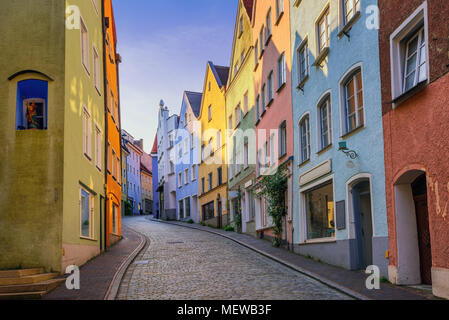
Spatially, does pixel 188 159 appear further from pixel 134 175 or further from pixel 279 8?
pixel 134 175

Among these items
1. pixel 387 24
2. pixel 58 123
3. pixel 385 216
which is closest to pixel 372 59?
pixel 387 24

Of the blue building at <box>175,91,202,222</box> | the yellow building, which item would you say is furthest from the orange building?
the blue building at <box>175,91,202,222</box>

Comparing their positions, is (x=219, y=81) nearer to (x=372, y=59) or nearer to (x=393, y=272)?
(x=372, y=59)

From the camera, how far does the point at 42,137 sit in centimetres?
1392

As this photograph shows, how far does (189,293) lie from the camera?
11023 millimetres

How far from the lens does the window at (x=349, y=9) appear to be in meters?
13.9

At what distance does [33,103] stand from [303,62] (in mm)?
9552

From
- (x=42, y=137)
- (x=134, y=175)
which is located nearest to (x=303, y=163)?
(x=42, y=137)

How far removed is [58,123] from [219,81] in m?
25.1

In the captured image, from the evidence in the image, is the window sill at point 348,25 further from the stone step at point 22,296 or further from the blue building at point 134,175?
the blue building at point 134,175

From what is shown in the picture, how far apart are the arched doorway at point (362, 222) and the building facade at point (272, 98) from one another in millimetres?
5684

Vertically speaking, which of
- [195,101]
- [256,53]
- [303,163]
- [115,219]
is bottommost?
[115,219]

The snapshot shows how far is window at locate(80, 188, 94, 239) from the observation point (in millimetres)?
16500
